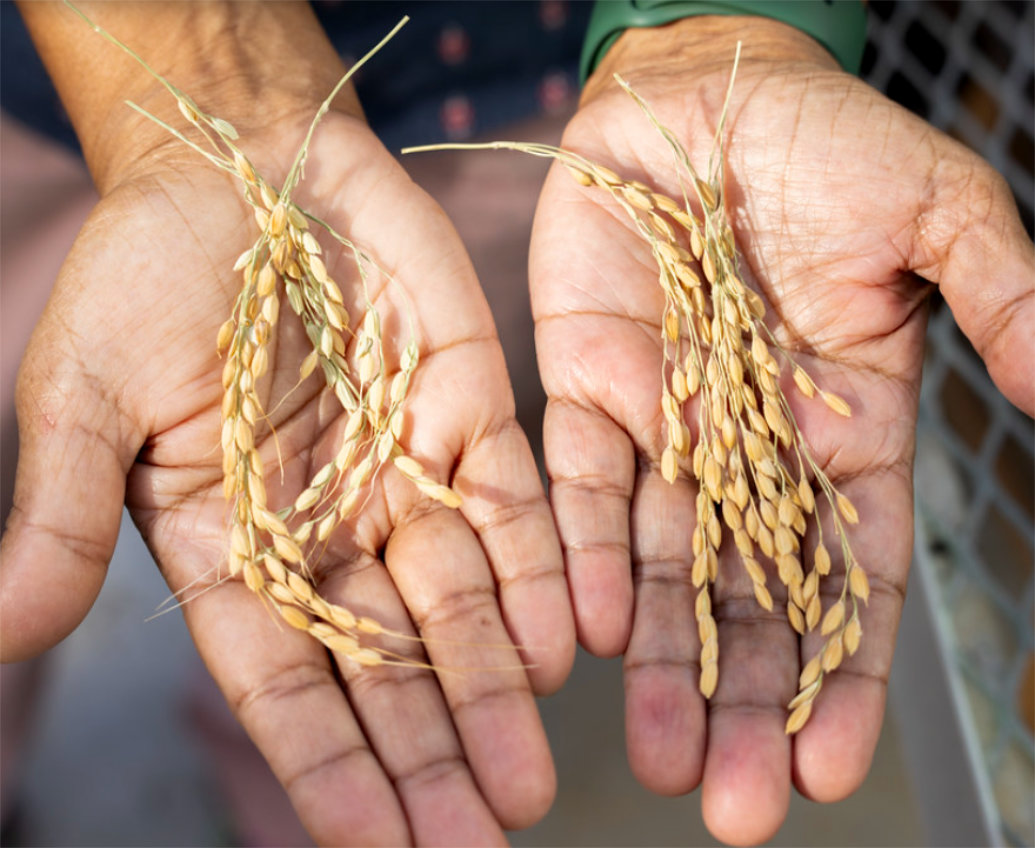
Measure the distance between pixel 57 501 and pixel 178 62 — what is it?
2.54ft

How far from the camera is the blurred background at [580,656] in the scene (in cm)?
165

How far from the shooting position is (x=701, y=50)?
1.46 meters

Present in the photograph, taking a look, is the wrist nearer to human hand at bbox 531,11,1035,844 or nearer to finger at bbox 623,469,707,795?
human hand at bbox 531,11,1035,844

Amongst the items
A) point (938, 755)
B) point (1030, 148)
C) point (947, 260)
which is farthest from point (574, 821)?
point (1030, 148)

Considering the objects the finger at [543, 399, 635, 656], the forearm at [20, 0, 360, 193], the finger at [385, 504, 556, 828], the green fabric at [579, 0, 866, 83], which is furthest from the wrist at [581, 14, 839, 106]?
the finger at [385, 504, 556, 828]

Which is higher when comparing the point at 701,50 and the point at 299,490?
the point at 701,50

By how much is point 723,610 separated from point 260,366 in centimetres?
60

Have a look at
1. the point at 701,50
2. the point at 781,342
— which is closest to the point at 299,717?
the point at 781,342

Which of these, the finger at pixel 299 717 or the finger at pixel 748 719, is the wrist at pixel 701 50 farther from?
the finger at pixel 299 717

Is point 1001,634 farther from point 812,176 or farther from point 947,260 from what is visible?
point 812,176

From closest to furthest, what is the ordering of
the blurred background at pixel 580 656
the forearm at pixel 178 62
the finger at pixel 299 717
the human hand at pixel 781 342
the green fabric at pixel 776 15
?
1. the finger at pixel 299 717
2. the human hand at pixel 781 342
3. the forearm at pixel 178 62
4. the green fabric at pixel 776 15
5. the blurred background at pixel 580 656

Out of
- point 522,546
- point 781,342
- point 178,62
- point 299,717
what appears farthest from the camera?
point 178,62

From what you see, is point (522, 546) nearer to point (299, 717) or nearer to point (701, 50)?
point (299, 717)

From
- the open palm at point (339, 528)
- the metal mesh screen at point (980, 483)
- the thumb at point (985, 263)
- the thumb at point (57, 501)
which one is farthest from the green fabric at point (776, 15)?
the thumb at point (57, 501)
